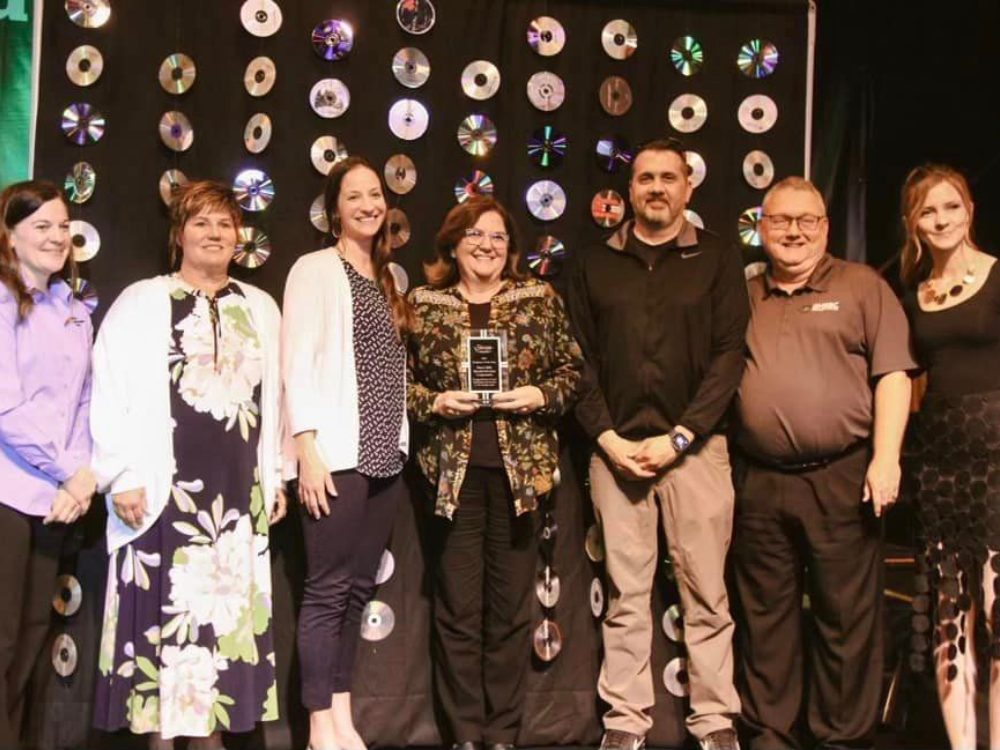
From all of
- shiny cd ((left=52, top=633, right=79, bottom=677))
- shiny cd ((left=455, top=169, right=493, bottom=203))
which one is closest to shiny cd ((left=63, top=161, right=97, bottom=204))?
shiny cd ((left=455, top=169, right=493, bottom=203))

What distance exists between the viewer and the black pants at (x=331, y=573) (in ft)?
9.84

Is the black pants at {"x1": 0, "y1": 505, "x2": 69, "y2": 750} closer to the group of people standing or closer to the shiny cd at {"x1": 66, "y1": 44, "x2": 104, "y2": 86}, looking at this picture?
the group of people standing

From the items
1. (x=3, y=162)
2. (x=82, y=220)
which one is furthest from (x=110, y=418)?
(x=3, y=162)

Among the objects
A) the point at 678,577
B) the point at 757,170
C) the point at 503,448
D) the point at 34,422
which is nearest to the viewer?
the point at 34,422

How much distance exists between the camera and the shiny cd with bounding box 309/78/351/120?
3447 mm

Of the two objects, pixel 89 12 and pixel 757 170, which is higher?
pixel 89 12

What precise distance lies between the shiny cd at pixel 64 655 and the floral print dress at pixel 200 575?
41cm

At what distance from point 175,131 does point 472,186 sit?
0.94 meters

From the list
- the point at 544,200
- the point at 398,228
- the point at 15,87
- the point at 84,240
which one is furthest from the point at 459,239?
the point at 15,87

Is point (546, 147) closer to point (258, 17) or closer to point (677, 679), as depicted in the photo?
point (258, 17)

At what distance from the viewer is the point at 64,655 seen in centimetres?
328

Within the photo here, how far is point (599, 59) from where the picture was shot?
3.61 meters

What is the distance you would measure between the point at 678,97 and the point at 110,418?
6.80 ft

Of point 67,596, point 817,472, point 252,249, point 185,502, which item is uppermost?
point 252,249
